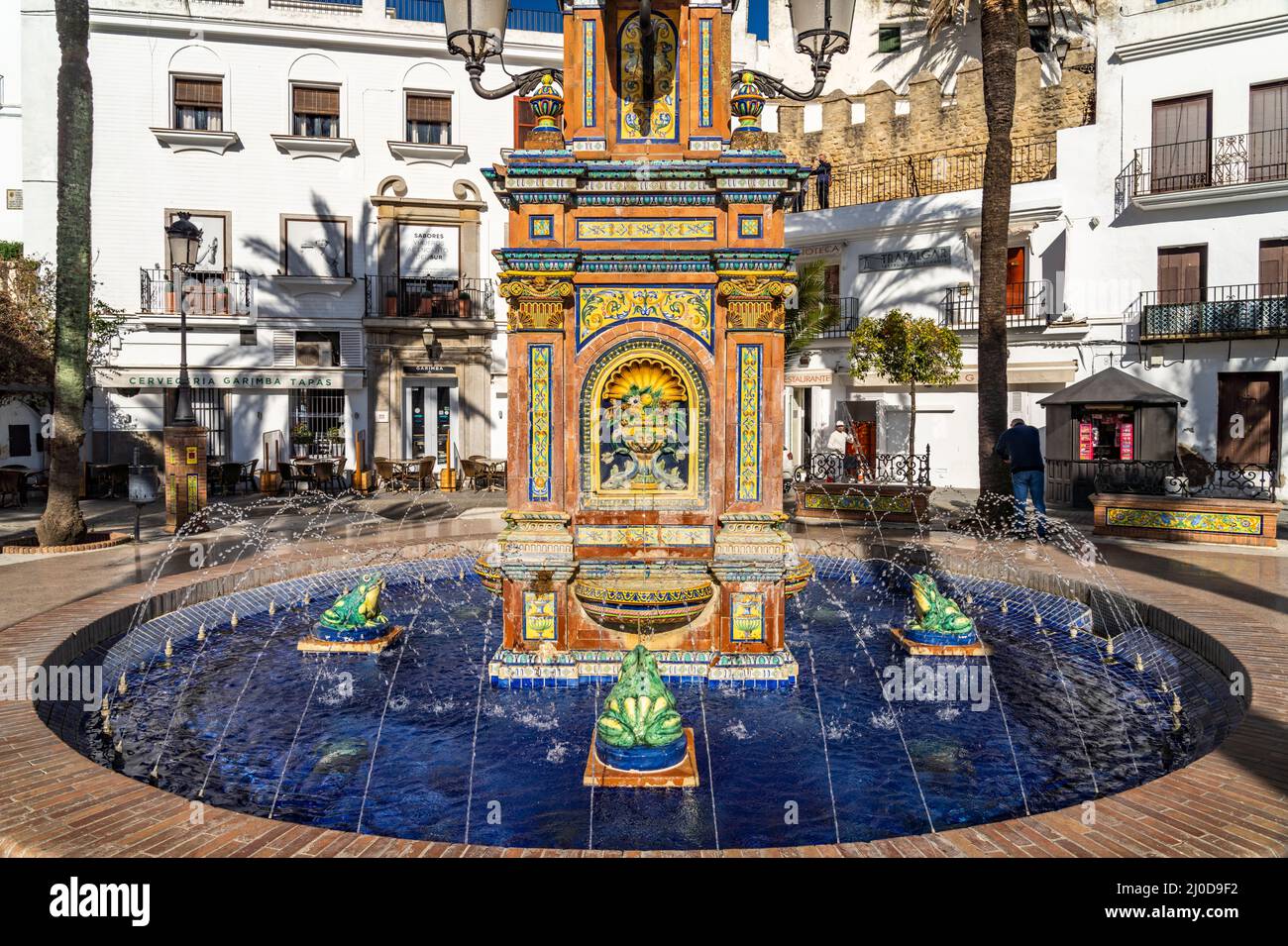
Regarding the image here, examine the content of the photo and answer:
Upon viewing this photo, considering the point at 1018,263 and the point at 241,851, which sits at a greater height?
the point at 1018,263

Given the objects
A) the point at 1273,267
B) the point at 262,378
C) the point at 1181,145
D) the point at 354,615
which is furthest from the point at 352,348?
the point at 1273,267

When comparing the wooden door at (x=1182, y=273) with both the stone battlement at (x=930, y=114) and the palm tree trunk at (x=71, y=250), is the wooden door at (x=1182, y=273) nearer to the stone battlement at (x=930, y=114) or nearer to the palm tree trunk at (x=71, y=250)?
the stone battlement at (x=930, y=114)

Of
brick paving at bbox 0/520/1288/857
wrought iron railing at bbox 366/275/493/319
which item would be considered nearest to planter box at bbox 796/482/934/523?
brick paving at bbox 0/520/1288/857

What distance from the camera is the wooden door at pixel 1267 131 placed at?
23.4 metres

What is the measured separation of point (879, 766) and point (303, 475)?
20194 mm

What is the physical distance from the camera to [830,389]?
3034 cm

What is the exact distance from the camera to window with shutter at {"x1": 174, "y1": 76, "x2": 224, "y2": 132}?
84.9ft

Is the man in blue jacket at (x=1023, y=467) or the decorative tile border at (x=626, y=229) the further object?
the man in blue jacket at (x=1023, y=467)

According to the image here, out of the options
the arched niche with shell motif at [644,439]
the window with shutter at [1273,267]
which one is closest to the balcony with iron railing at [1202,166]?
the window with shutter at [1273,267]

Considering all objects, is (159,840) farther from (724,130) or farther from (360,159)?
(360,159)

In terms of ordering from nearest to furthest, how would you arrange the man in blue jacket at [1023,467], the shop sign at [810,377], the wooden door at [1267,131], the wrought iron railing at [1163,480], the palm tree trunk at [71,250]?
the palm tree trunk at [71,250]
the man in blue jacket at [1023,467]
the wrought iron railing at [1163,480]
the wooden door at [1267,131]
the shop sign at [810,377]

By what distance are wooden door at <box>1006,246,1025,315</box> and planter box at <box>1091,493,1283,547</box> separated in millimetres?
12474

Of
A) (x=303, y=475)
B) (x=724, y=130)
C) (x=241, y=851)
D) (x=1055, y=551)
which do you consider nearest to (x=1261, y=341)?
(x=1055, y=551)

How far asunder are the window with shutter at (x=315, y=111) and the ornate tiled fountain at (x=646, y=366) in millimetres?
20800
